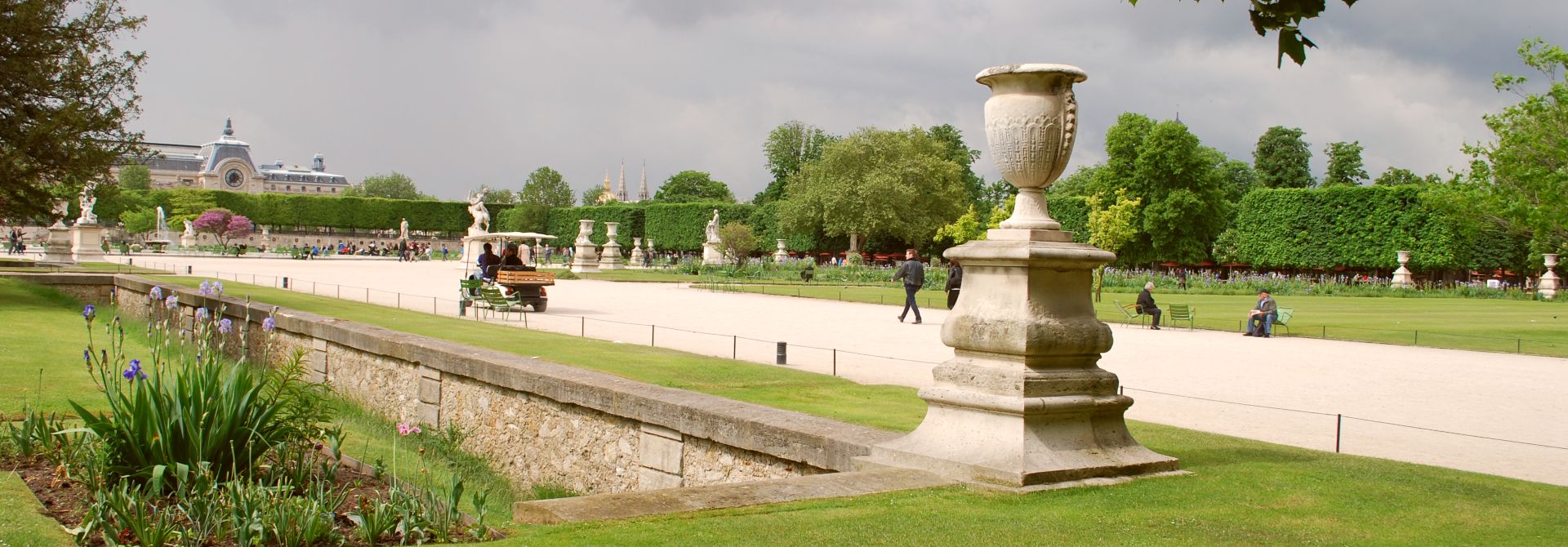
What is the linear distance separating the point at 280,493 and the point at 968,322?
352 cm

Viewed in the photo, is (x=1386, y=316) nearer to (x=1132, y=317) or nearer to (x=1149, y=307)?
(x=1132, y=317)

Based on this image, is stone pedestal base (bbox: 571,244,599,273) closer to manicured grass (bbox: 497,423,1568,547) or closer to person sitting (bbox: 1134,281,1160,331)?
person sitting (bbox: 1134,281,1160,331)

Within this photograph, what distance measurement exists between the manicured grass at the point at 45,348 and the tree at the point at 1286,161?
226 feet

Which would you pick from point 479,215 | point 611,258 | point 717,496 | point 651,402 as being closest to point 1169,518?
point 717,496

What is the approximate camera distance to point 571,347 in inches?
511

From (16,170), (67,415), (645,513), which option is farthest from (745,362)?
Result: (16,170)

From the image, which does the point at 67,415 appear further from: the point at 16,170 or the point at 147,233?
the point at 147,233

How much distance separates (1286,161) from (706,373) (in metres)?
72.4

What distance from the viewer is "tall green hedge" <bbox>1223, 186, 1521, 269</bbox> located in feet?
151

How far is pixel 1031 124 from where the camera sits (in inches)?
222

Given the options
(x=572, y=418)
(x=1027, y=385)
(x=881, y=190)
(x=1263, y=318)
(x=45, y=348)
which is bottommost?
(x=45, y=348)

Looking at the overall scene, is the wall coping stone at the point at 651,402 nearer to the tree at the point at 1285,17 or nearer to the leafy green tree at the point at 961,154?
the tree at the point at 1285,17

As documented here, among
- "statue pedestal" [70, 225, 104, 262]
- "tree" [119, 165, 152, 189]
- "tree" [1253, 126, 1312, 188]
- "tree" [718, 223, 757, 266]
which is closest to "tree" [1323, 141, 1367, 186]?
"tree" [1253, 126, 1312, 188]

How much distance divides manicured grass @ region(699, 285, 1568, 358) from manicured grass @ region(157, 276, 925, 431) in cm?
1221
